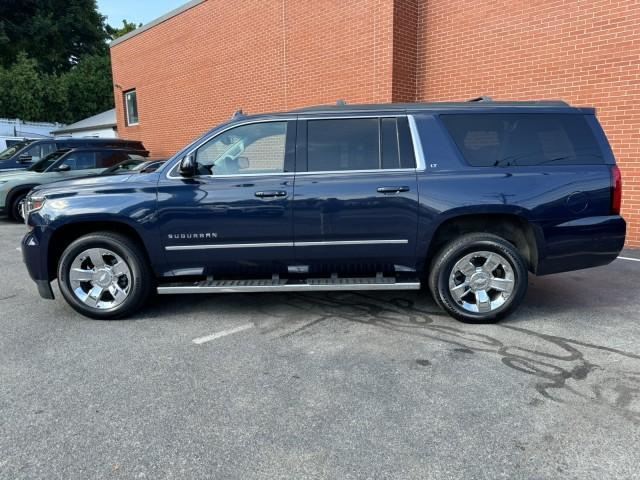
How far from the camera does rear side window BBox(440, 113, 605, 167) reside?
171 inches

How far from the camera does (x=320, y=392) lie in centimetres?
321

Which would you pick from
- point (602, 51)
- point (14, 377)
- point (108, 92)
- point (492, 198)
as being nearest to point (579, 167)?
point (492, 198)

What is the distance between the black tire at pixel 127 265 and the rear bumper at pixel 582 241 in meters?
3.67

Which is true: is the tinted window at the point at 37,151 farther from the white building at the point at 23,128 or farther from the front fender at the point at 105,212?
the white building at the point at 23,128

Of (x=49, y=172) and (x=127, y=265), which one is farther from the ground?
(x=49, y=172)

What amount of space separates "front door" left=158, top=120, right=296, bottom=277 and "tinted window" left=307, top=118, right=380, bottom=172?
0.67ft

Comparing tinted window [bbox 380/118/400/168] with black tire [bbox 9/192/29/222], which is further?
black tire [bbox 9/192/29/222]

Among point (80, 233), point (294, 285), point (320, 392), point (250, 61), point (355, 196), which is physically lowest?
point (320, 392)

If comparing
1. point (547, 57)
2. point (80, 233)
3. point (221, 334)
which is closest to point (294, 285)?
point (221, 334)

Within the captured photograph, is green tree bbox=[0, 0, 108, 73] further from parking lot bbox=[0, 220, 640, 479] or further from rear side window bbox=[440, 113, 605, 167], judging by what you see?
rear side window bbox=[440, 113, 605, 167]

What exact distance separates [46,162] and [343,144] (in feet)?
31.3

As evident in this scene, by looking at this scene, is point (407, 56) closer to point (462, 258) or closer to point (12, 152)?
point (462, 258)

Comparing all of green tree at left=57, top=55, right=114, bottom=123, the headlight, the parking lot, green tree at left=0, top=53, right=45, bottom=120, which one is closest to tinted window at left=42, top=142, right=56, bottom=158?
the parking lot

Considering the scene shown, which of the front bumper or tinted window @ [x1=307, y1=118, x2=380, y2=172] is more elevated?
tinted window @ [x1=307, y1=118, x2=380, y2=172]
